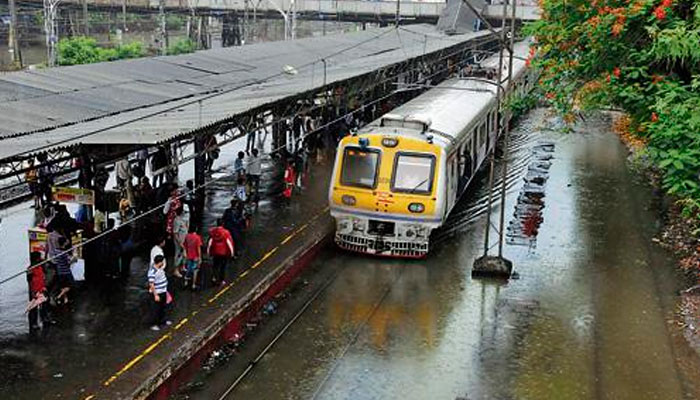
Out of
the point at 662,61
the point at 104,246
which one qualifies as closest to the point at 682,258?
the point at 662,61

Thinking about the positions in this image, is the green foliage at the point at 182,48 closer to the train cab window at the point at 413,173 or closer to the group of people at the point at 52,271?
the train cab window at the point at 413,173

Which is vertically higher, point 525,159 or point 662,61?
point 662,61

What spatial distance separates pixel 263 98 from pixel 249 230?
3.10 metres

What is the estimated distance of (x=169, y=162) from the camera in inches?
680

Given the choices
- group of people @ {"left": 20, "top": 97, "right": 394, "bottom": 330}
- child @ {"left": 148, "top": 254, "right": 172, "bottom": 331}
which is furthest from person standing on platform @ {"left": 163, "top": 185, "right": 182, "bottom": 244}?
child @ {"left": 148, "top": 254, "right": 172, "bottom": 331}

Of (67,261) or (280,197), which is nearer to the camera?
(67,261)

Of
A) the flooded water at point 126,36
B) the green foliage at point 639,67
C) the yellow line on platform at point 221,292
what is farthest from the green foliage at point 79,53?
the yellow line on platform at point 221,292

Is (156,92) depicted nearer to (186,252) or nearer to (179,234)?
(179,234)

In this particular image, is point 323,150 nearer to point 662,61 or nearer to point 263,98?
point 263,98

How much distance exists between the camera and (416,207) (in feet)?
52.3

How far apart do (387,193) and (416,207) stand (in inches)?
24.9

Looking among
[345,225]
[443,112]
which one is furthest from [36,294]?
[443,112]

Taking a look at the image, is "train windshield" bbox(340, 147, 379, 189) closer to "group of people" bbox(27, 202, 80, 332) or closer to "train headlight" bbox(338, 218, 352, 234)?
"train headlight" bbox(338, 218, 352, 234)

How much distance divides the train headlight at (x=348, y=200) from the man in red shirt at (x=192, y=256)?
3.89m
